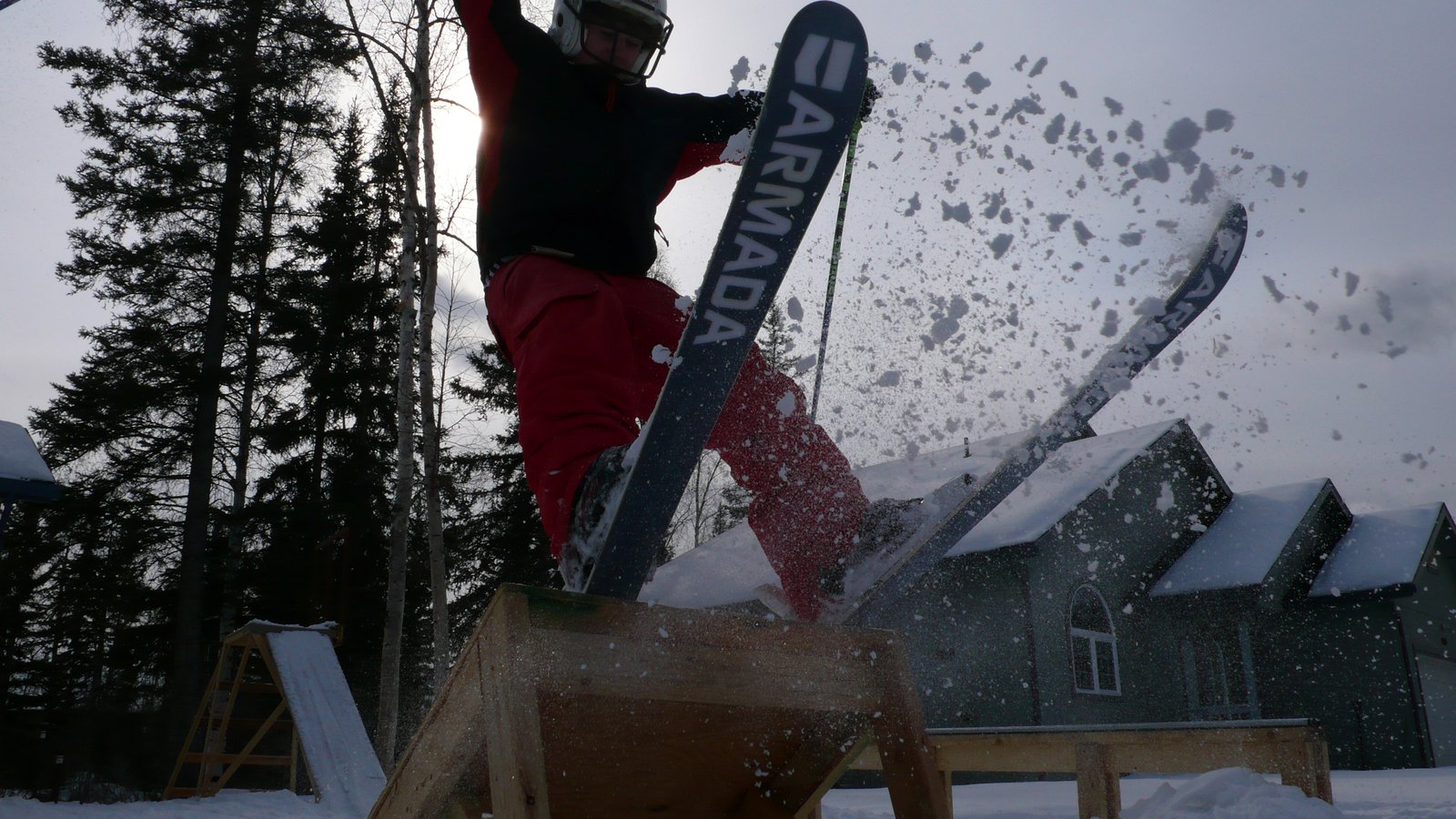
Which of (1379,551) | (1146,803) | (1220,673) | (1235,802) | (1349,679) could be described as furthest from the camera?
(1379,551)

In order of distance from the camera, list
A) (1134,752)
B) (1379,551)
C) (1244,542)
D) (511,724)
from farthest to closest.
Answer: (1379,551), (1244,542), (1134,752), (511,724)

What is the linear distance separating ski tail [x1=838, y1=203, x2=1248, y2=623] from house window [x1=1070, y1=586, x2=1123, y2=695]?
9.35 m

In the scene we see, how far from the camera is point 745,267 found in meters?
1.47

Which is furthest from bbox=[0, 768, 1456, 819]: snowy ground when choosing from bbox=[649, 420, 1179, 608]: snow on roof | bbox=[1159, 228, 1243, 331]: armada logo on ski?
bbox=[649, 420, 1179, 608]: snow on roof

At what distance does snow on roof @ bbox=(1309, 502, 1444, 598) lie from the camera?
12.2 m

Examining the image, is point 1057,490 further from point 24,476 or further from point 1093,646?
point 24,476

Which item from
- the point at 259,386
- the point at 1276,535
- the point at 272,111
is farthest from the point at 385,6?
the point at 1276,535

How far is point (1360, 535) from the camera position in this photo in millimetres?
13875

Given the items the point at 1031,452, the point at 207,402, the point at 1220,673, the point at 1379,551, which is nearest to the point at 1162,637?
the point at 1220,673

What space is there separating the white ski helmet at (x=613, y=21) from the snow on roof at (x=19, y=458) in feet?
24.7

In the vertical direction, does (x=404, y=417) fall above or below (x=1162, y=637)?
above

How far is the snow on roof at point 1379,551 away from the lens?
1220cm

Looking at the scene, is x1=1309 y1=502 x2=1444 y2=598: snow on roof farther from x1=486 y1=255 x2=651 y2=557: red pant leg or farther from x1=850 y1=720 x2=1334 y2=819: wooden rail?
x1=486 y1=255 x2=651 y2=557: red pant leg

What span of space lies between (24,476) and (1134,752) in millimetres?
8181
